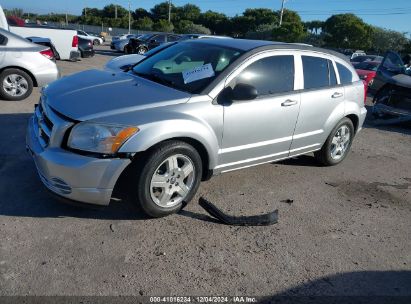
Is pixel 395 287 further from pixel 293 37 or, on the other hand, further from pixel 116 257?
pixel 293 37

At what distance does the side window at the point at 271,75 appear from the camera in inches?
171

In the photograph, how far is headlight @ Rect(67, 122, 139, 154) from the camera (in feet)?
11.1

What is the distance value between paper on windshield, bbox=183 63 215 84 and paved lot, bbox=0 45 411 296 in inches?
51.6

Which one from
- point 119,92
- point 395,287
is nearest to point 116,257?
point 119,92

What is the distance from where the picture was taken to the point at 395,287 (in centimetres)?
323

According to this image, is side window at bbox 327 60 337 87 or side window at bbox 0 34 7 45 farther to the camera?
side window at bbox 0 34 7 45

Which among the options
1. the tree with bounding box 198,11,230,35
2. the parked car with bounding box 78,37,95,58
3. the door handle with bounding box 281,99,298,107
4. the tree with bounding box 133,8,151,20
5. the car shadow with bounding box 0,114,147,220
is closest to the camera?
the car shadow with bounding box 0,114,147,220

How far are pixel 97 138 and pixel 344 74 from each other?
12.7ft

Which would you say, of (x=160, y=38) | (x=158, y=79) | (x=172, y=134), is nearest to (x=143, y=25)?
(x=160, y=38)

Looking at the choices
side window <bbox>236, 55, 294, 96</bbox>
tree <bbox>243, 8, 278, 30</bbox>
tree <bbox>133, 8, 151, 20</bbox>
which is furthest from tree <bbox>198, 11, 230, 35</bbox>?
side window <bbox>236, 55, 294, 96</bbox>

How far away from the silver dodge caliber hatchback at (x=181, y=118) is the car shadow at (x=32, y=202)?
331 mm

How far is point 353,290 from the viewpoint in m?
3.14

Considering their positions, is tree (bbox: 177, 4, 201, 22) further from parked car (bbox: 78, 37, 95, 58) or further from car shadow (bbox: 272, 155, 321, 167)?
car shadow (bbox: 272, 155, 321, 167)

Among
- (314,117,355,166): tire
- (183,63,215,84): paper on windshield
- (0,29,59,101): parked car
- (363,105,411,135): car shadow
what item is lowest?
(363,105,411,135): car shadow
